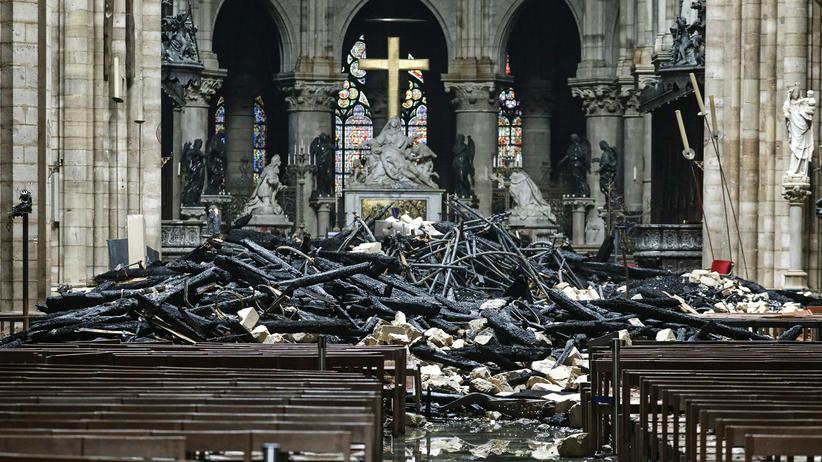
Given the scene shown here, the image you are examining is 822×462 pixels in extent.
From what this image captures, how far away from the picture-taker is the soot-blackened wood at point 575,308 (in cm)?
2077

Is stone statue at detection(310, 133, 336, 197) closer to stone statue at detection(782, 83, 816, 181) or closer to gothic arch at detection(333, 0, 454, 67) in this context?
gothic arch at detection(333, 0, 454, 67)

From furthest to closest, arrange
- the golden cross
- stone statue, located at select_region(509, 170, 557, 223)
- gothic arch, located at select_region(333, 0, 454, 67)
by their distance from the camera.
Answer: gothic arch, located at select_region(333, 0, 454, 67) < stone statue, located at select_region(509, 170, 557, 223) < the golden cross

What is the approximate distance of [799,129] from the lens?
28.3 metres

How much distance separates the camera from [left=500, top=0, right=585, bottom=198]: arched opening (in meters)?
56.6

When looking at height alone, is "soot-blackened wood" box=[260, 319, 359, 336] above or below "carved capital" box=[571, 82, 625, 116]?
below

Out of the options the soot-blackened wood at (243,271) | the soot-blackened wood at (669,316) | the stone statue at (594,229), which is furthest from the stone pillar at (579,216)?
the soot-blackened wood at (243,271)

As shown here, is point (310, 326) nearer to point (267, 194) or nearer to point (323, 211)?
point (267, 194)

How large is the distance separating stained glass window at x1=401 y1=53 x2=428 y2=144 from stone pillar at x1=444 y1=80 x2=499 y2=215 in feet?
17.5

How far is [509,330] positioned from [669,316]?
229 centimetres

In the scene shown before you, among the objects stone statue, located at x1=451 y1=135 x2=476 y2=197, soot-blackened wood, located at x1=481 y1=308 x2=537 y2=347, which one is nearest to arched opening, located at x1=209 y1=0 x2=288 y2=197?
stone statue, located at x1=451 y1=135 x2=476 y2=197

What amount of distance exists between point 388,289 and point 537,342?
2.51 meters

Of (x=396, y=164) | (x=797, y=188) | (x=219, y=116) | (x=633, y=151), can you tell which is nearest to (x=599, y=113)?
(x=633, y=151)

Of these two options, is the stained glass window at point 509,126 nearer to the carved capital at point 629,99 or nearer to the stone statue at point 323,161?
the stone statue at point 323,161

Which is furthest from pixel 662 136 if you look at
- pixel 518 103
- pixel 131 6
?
pixel 518 103
